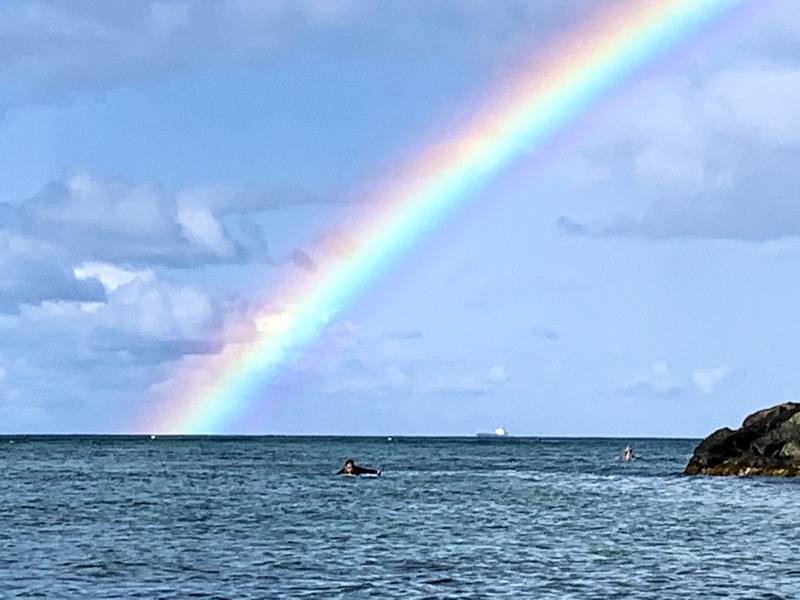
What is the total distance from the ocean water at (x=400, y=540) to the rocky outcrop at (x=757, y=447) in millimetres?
6333

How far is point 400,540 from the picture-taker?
63.0m

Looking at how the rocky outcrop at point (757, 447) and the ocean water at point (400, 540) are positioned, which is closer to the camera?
the ocean water at point (400, 540)

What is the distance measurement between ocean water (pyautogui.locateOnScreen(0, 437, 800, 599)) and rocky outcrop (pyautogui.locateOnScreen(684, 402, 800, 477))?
6333 millimetres

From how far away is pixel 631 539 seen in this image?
207 feet

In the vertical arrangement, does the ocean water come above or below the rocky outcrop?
below

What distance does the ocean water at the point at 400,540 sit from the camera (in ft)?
152

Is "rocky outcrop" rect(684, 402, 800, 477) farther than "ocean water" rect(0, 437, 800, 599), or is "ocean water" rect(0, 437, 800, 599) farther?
"rocky outcrop" rect(684, 402, 800, 477)

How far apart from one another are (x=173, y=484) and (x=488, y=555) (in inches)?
2596

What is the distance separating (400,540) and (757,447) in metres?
73.0

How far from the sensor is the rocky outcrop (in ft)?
396

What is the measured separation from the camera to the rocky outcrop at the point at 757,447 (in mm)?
120750

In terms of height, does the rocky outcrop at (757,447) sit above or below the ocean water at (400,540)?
above

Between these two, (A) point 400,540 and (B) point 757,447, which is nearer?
(A) point 400,540

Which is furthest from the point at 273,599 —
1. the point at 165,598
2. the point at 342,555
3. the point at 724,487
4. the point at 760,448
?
the point at 760,448
